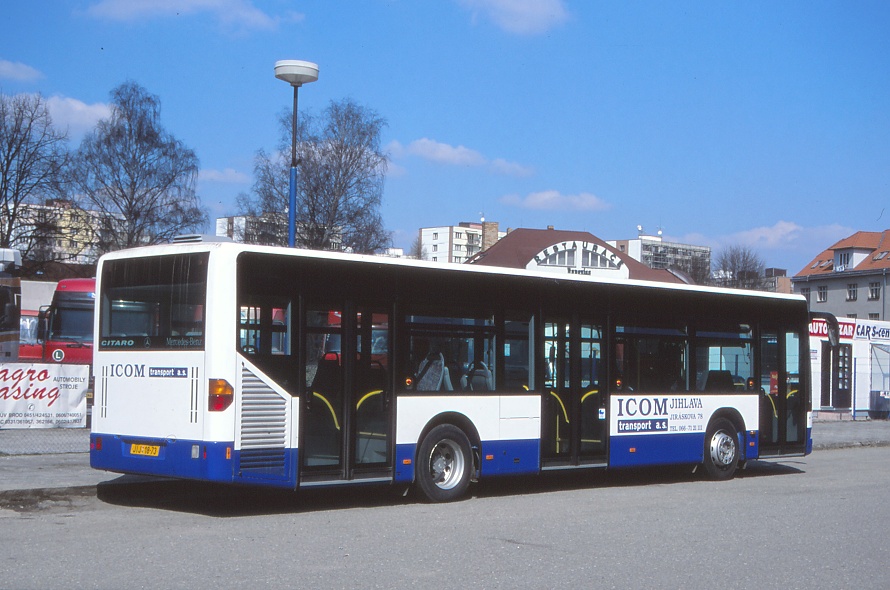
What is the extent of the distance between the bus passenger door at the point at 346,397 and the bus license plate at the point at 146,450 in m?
1.47

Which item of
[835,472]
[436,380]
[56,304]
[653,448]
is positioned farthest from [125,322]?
[56,304]

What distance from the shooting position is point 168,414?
461 inches

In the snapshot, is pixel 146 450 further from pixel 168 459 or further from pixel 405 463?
pixel 405 463

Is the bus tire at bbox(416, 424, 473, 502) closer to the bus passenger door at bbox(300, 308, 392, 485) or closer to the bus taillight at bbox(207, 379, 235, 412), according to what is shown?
the bus passenger door at bbox(300, 308, 392, 485)

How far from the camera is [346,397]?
12.5m

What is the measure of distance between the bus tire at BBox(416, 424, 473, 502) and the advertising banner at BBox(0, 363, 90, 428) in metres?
Answer: 10.7

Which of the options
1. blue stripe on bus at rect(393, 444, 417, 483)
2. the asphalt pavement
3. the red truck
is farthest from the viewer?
the red truck

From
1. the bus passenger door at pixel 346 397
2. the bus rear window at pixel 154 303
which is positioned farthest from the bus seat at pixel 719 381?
the bus rear window at pixel 154 303

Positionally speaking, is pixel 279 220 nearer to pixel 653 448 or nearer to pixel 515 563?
pixel 653 448

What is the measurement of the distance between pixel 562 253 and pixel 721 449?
261 ft

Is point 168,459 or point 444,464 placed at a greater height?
point 168,459

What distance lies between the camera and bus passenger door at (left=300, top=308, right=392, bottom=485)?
12.1m

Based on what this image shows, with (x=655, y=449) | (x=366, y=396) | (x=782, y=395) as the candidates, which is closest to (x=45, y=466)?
(x=366, y=396)

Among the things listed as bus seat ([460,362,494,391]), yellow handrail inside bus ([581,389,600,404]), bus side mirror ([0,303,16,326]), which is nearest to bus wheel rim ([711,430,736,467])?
yellow handrail inside bus ([581,389,600,404])
